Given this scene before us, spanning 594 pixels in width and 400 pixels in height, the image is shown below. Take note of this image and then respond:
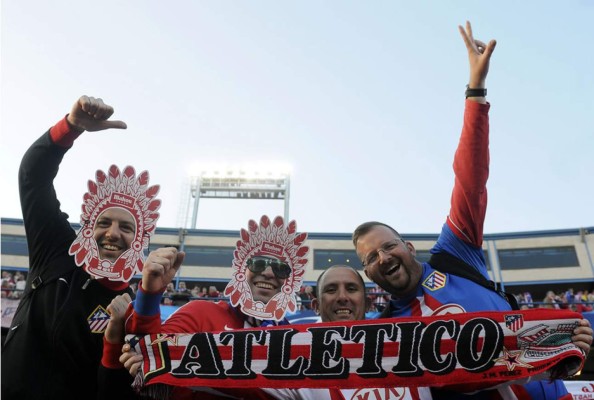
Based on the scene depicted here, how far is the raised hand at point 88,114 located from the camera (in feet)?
10.6

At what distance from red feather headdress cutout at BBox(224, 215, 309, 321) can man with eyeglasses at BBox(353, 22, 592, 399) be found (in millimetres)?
693

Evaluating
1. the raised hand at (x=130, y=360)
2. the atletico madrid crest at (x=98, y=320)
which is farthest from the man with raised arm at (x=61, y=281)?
the raised hand at (x=130, y=360)

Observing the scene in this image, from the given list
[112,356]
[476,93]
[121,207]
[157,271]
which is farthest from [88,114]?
[476,93]

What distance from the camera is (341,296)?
3594mm

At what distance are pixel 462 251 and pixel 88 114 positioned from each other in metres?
3.09

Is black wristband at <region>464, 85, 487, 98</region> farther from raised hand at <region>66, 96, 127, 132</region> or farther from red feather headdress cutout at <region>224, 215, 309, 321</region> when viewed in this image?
raised hand at <region>66, 96, 127, 132</region>

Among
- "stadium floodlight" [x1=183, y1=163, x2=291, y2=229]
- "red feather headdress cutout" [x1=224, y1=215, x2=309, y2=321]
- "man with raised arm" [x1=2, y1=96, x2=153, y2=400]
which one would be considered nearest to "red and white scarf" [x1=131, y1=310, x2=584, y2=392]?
"man with raised arm" [x1=2, y1=96, x2=153, y2=400]

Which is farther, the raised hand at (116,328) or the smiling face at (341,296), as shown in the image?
the smiling face at (341,296)

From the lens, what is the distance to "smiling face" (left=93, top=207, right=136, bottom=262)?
11.0 feet

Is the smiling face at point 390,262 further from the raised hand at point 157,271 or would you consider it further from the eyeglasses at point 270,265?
the raised hand at point 157,271

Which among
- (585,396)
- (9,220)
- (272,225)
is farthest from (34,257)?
(9,220)

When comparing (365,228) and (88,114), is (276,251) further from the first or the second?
(88,114)

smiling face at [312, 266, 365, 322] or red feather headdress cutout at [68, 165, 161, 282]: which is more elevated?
red feather headdress cutout at [68, 165, 161, 282]

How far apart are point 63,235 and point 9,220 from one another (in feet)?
105
